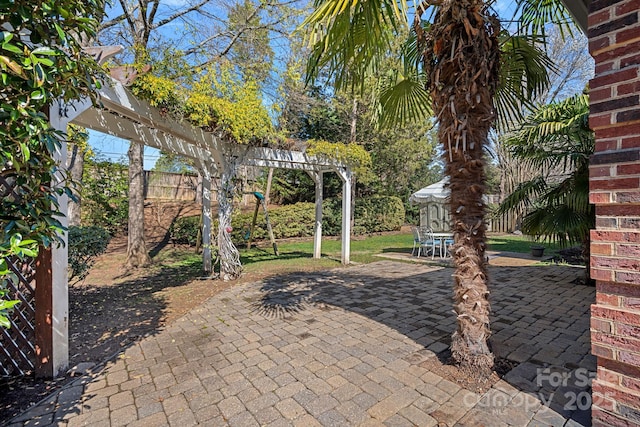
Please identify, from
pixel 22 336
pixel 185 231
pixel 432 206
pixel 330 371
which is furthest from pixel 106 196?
pixel 432 206

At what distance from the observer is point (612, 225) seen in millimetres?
1789

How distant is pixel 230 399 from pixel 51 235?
1653mm

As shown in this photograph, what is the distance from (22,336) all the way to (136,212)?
592cm

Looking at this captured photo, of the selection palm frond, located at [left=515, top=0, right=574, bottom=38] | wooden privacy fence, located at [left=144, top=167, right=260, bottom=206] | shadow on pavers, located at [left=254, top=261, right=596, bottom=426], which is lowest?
shadow on pavers, located at [left=254, top=261, right=596, bottom=426]

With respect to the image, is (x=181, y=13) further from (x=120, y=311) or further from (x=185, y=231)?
(x=120, y=311)

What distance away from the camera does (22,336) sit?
8.90 ft

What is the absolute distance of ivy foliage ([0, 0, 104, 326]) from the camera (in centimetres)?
148

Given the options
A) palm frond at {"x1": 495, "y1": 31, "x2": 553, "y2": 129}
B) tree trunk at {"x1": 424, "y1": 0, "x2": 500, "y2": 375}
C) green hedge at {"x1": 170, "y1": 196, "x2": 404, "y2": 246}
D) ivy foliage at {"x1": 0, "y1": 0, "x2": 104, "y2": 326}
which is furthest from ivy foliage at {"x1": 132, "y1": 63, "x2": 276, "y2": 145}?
green hedge at {"x1": 170, "y1": 196, "x2": 404, "y2": 246}

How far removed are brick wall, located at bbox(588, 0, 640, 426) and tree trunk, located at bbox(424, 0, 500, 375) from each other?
32.0 inches

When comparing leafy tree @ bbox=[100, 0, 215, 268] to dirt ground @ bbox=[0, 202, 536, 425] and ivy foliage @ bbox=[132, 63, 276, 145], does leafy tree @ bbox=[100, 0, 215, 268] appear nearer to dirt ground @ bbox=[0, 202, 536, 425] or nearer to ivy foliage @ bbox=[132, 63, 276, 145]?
dirt ground @ bbox=[0, 202, 536, 425]

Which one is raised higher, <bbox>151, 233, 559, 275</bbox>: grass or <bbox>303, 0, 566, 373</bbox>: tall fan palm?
<bbox>303, 0, 566, 373</bbox>: tall fan palm

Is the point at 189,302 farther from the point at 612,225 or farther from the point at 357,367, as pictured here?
the point at 612,225

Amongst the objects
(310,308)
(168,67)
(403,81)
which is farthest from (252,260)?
(403,81)

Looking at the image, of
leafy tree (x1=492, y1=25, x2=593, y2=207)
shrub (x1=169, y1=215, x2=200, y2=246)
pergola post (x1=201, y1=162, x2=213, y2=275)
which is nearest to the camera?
pergola post (x1=201, y1=162, x2=213, y2=275)
